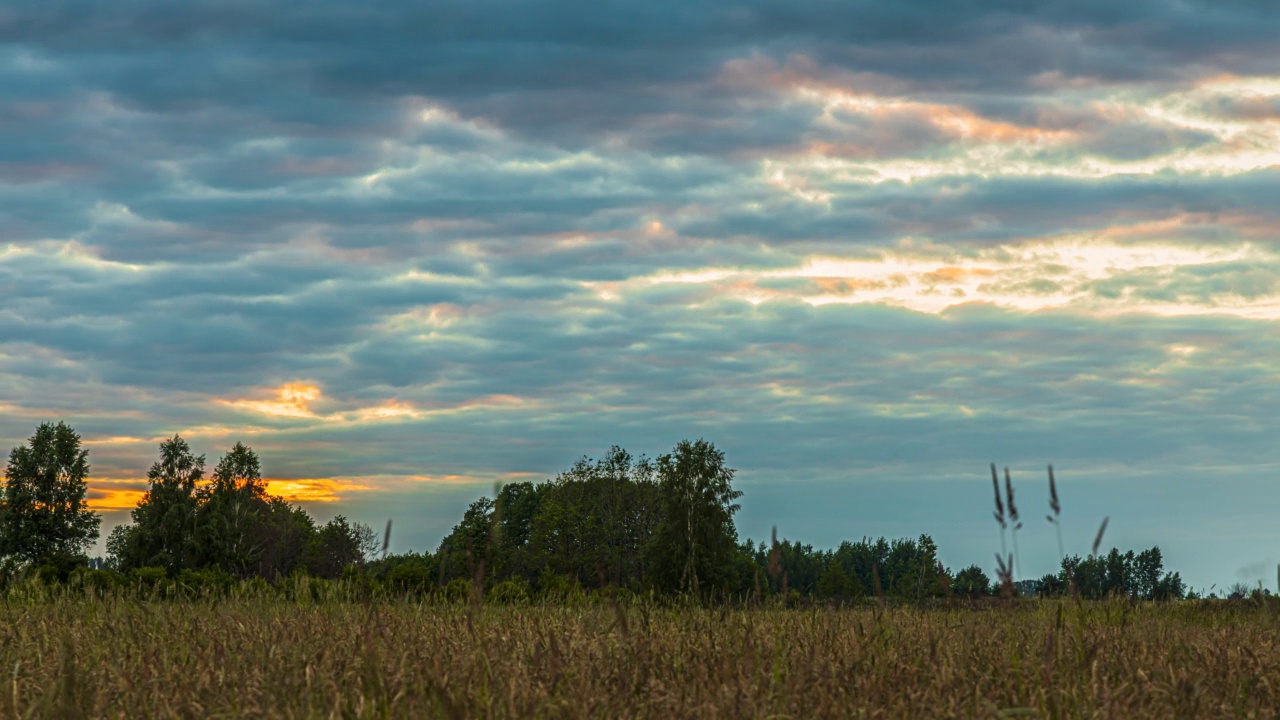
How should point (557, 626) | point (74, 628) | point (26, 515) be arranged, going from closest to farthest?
1. point (557, 626)
2. point (74, 628)
3. point (26, 515)

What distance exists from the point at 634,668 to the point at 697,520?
48.8 metres

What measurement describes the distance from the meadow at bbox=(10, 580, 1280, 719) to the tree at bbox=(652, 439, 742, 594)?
44.1 meters

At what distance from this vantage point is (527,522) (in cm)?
10988

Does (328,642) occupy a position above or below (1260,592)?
below

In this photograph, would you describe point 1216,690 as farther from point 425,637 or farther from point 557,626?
point 425,637

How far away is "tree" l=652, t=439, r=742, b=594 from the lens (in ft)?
184

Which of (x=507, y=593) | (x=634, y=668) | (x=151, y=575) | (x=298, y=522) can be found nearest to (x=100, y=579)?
(x=151, y=575)

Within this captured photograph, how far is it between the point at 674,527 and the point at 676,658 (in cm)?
5554

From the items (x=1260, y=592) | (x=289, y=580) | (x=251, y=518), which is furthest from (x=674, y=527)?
(x=1260, y=592)

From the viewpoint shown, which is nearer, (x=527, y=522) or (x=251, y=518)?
(x=251, y=518)

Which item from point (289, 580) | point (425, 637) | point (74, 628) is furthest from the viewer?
point (289, 580)

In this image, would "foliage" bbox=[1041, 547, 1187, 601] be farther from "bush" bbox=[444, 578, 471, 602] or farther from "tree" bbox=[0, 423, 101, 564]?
"tree" bbox=[0, 423, 101, 564]

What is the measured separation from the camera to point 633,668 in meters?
5.90

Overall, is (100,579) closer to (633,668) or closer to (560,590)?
(560,590)
